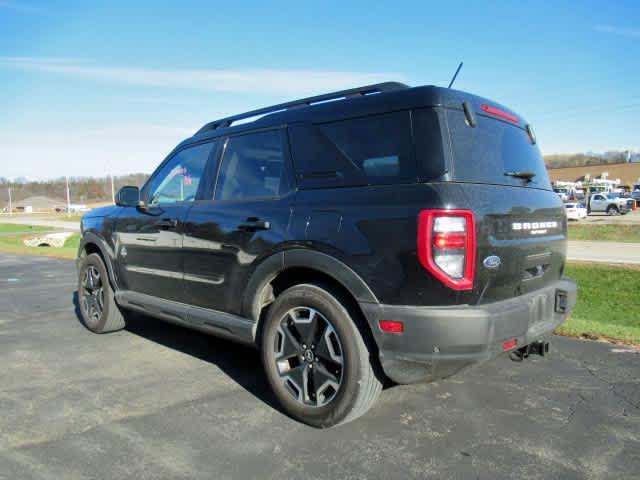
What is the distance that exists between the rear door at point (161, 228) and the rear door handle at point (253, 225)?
791 mm

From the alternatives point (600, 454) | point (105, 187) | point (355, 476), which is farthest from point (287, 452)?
point (105, 187)

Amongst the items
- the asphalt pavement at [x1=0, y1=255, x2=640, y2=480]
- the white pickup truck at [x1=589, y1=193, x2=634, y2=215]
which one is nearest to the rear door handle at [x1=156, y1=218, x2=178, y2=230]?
the asphalt pavement at [x1=0, y1=255, x2=640, y2=480]

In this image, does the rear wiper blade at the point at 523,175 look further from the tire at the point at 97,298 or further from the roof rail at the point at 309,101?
the tire at the point at 97,298

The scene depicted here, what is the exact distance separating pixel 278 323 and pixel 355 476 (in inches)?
41.7

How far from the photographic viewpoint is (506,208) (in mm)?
2812

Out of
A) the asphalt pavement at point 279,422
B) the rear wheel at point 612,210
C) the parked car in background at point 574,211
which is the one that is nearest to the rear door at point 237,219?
the asphalt pavement at point 279,422

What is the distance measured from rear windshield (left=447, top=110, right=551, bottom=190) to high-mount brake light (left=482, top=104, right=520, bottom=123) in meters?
0.05

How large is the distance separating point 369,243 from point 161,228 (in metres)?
2.18

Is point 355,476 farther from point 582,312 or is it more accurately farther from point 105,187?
point 105,187

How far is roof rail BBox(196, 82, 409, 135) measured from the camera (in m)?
3.12

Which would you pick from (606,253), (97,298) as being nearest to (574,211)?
(606,253)

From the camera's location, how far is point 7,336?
531 centimetres

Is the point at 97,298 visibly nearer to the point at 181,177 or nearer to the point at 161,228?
the point at 161,228

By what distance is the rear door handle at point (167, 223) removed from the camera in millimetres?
4055
